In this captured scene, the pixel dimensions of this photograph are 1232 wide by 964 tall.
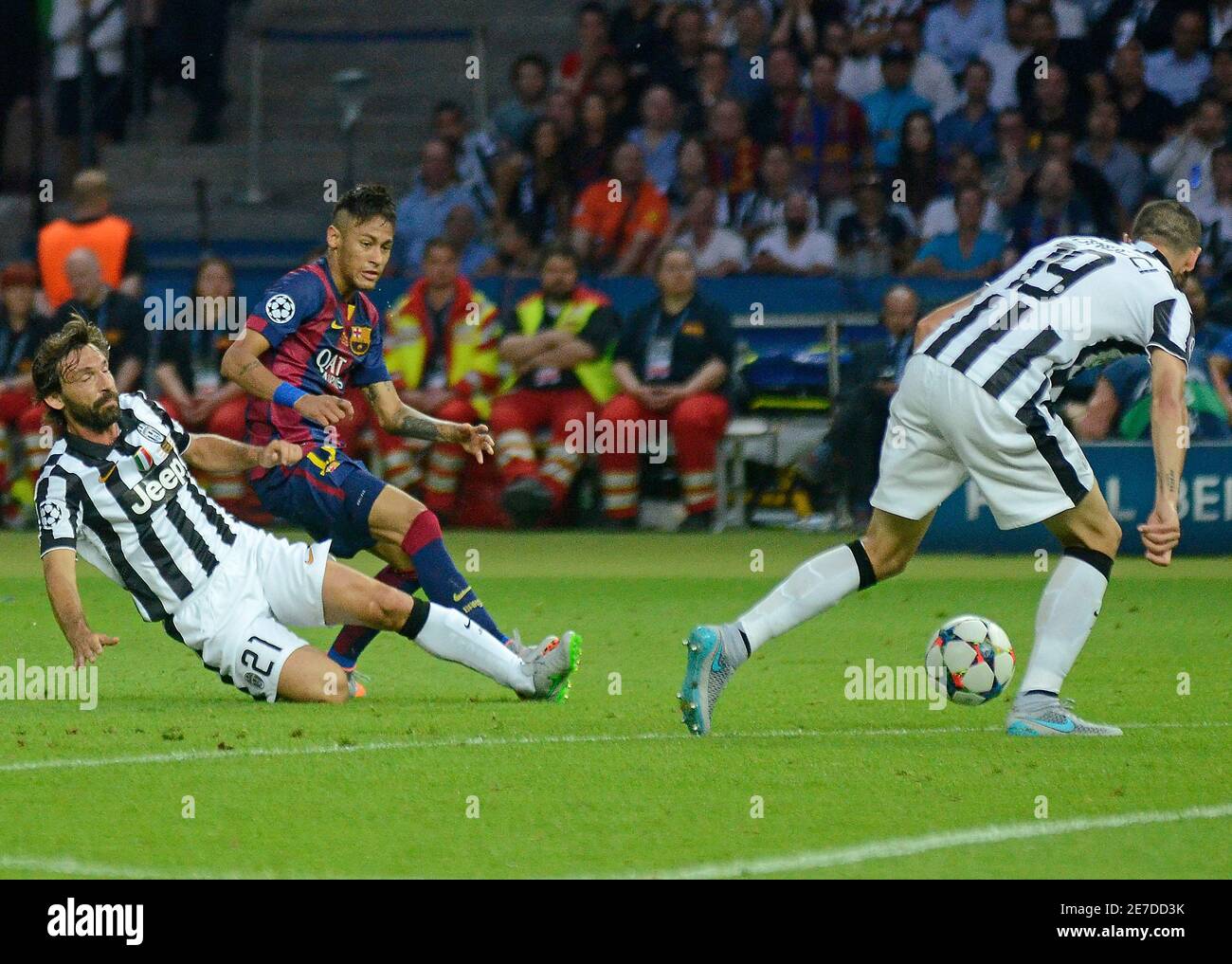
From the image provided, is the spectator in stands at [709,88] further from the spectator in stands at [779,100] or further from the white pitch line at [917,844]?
the white pitch line at [917,844]

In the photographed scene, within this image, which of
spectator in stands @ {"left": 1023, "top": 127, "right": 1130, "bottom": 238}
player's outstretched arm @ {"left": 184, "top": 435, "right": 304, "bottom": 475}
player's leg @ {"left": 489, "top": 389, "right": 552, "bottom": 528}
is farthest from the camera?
spectator in stands @ {"left": 1023, "top": 127, "right": 1130, "bottom": 238}

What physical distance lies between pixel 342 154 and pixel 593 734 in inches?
501

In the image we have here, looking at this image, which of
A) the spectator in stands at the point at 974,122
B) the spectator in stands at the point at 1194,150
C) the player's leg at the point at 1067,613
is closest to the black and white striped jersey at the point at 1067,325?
the player's leg at the point at 1067,613

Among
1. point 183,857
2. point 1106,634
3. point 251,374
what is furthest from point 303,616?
point 1106,634

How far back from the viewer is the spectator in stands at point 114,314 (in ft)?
46.3

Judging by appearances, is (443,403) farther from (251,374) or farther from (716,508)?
(251,374)

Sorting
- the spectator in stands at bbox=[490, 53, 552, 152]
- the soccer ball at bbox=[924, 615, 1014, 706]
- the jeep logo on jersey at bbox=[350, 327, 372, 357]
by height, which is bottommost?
the soccer ball at bbox=[924, 615, 1014, 706]

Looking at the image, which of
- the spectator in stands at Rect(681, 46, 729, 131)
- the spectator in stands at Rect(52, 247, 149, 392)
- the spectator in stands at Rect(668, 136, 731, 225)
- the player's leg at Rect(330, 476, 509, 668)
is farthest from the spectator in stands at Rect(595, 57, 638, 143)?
the player's leg at Rect(330, 476, 509, 668)

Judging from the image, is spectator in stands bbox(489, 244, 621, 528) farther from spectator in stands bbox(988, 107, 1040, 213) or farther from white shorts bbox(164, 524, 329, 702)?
white shorts bbox(164, 524, 329, 702)

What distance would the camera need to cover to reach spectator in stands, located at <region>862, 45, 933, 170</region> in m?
16.0

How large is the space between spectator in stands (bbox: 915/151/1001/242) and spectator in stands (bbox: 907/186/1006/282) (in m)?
0.09

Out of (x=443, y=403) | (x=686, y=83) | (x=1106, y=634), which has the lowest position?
(x=1106, y=634)

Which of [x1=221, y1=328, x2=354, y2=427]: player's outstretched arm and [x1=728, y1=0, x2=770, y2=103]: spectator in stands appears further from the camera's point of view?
[x1=728, y1=0, x2=770, y2=103]: spectator in stands

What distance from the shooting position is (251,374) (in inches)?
295
